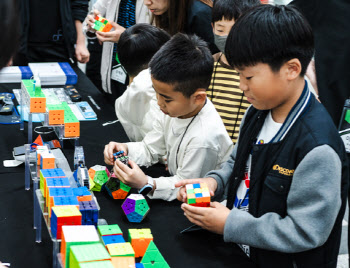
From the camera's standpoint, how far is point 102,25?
3.01m

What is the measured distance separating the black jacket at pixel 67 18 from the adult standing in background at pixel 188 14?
34.6 inches

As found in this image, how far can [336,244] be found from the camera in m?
1.46

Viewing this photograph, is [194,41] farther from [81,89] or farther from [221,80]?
[81,89]

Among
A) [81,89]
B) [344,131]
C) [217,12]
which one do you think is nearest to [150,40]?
[217,12]

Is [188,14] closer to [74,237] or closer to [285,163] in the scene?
[285,163]

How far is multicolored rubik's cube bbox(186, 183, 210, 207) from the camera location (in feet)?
4.98

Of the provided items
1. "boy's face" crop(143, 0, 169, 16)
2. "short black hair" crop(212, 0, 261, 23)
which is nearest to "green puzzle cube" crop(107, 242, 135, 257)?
"short black hair" crop(212, 0, 261, 23)

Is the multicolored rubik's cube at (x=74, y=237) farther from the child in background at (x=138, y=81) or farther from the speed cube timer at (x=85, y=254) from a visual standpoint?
the child in background at (x=138, y=81)

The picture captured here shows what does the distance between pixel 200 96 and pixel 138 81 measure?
1.87 ft

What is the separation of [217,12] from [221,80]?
351mm

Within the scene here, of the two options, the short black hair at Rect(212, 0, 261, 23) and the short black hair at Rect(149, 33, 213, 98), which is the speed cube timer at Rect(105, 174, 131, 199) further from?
the short black hair at Rect(212, 0, 261, 23)

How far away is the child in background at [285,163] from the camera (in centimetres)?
132

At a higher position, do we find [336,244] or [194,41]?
[194,41]

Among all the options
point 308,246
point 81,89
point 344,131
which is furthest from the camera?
point 81,89
